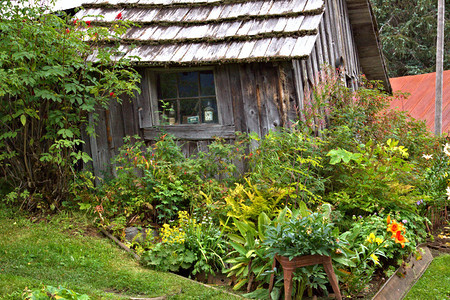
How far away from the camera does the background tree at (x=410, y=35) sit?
70.6 feet

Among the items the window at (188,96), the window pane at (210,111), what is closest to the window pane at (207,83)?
the window at (188,96)

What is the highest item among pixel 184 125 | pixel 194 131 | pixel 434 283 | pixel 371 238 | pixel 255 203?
pixel 184 125

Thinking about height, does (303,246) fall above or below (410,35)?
below

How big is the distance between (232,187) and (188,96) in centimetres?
195

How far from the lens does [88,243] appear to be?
5301 mm

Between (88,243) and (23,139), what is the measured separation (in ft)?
6.62

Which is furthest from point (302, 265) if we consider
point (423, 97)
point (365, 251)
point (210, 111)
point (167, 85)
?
point (423, 97)

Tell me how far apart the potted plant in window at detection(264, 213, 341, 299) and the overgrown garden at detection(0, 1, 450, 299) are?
0.05 feet

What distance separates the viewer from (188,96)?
7.28m

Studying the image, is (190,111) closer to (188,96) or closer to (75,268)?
(188,96)

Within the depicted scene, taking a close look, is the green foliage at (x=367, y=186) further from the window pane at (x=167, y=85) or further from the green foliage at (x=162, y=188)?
the window pane at (x=167, y=85)

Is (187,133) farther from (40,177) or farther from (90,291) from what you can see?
(90,291)

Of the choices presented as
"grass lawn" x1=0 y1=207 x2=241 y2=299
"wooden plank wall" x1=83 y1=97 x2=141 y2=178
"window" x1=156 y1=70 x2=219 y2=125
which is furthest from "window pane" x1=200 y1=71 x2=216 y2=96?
"grass lawn" x1=0 y1=207 x2=241 y2=299

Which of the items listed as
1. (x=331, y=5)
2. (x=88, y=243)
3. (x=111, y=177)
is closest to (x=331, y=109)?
(x=331, y=5)
